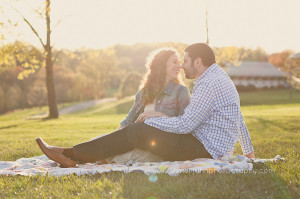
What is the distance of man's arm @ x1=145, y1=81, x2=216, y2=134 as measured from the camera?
4.24 m

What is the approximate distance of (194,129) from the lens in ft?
14.9

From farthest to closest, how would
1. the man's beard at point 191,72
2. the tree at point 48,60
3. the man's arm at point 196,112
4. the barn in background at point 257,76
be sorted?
1. the barn in background at point 257,76
2. the tree at point 48,60
3. the man's beard at point 191,72
4. the man's arm at point 196,112

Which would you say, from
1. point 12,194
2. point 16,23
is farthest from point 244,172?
point 16,23

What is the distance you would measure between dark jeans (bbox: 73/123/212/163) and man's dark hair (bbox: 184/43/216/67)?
104 centimetres

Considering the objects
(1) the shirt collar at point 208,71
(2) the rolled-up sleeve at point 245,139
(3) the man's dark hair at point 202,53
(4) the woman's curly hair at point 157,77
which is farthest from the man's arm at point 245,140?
(4) the woman's curly hair at point 157,77

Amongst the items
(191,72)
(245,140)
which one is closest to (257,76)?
(245,140)

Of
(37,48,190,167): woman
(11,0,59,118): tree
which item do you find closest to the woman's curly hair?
(37,48,190,167): woman

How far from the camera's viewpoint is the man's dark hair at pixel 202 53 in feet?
14.6

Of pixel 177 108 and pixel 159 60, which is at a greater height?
pixel 159 60

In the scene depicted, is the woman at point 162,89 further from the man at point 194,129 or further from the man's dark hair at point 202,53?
the man's dark hair at point 202,53

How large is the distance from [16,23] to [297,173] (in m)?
15.7

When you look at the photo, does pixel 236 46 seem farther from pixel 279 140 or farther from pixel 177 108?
Result: pixel 177 108

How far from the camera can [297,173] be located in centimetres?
367

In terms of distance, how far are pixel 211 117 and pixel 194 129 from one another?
1.00ft
